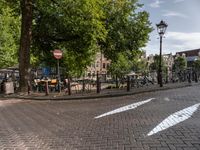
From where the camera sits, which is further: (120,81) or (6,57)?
(6,57)

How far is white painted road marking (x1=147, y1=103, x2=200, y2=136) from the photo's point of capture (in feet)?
27.0

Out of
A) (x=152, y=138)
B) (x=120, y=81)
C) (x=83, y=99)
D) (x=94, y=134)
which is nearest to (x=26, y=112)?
(x=83, y=99)

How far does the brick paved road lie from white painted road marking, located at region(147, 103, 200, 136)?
0.53 feet

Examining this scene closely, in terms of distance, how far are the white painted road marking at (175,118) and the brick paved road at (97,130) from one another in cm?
16

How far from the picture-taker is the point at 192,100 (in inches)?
530

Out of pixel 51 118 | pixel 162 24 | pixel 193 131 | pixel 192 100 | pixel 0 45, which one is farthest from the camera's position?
pixel 0 45

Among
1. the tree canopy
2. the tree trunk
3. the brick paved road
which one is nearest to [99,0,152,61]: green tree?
the tree canopy

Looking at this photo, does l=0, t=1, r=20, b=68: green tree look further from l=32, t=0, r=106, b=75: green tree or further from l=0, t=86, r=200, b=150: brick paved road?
l=0, t=86, r=200, b=150: brick paved road

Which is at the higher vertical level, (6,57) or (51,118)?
(6,57)

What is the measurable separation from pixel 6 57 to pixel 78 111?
2741cm

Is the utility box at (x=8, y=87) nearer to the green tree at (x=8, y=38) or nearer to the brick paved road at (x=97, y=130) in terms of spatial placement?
the brick paved road at (x=97, y=130)

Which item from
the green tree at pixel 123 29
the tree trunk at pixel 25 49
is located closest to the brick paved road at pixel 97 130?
the tree trunk at pixel 25 49

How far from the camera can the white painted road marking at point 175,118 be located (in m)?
8.22

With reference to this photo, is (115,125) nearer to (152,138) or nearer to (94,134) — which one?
(94,134)
